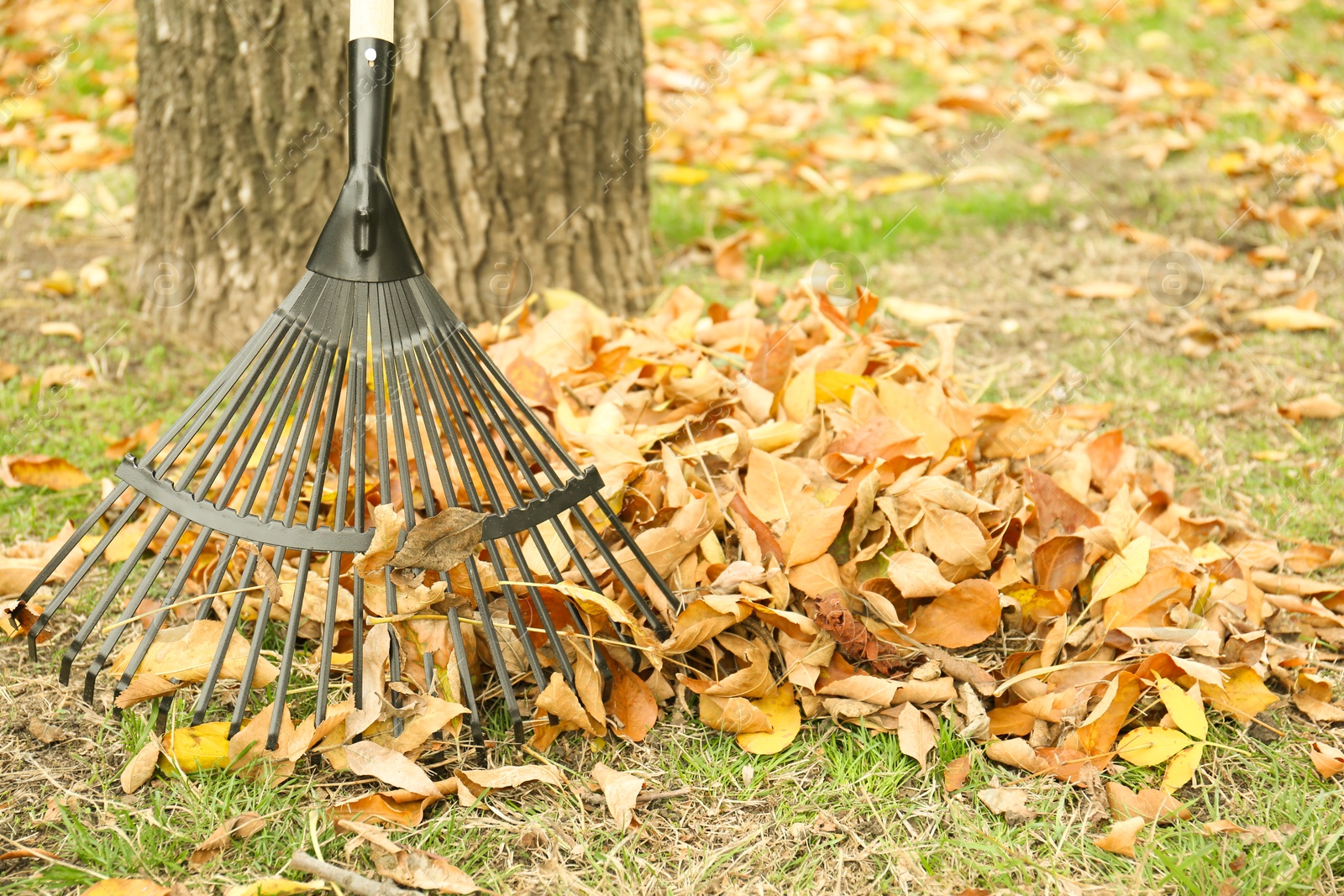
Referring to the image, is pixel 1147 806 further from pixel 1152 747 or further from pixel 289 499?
pixel 289 499

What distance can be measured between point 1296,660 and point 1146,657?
34 centimetres

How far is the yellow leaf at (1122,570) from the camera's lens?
1.70 metres

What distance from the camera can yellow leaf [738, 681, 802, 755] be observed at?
5.15 ft

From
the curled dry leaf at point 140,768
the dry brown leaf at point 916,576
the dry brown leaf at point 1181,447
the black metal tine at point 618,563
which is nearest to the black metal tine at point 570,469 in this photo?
the black metal tine at point 618,563

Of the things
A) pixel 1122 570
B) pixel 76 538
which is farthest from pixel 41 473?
pixel 1122 570

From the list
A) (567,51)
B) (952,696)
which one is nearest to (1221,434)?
(952,696)

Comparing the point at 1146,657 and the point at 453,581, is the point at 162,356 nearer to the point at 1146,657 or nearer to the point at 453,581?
the point at 453,581

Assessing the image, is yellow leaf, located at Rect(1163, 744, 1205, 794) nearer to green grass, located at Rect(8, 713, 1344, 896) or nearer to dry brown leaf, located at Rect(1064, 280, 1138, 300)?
green grass, located at Rect(8, 713, 1344, 896)

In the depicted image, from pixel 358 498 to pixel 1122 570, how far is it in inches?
49.3

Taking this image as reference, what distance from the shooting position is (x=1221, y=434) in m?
2.43

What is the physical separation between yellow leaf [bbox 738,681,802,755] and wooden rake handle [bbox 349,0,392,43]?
4.00ft

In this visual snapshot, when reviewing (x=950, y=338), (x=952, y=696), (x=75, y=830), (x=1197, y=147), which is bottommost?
(x=75, y=830)

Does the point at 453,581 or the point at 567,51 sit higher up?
the point at 567,51

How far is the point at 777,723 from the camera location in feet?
5.24
